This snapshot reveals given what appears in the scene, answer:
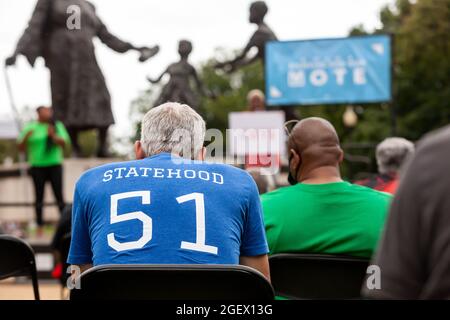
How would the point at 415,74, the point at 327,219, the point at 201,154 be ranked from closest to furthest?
the point at 201,154, the point at 327,219, the point at 415,74

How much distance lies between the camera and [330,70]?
11.3 m

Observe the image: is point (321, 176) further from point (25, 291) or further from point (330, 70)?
point (330, 70)

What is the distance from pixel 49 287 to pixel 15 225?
3.17m

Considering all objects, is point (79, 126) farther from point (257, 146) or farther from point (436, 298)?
point (436, 298)

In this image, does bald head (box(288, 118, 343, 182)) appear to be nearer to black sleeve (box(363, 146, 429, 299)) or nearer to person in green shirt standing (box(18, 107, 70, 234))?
black sleeve (box(363, 146, 429, 299))

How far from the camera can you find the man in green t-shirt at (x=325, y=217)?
3.14m

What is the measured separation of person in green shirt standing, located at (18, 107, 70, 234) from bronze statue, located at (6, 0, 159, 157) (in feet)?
2.95

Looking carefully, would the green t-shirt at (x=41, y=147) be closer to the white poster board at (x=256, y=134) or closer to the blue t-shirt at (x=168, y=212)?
the white poster board at (x=256, y=134)

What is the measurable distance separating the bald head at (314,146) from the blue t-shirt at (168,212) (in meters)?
0.76

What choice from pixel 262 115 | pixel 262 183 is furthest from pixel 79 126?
pixel 262 183

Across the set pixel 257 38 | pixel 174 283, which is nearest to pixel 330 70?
pixel 257 38

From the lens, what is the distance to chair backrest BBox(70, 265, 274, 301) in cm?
225

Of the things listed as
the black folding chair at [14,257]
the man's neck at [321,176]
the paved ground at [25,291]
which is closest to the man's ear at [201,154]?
the man's neck at [321,176]

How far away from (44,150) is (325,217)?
7.13 m
